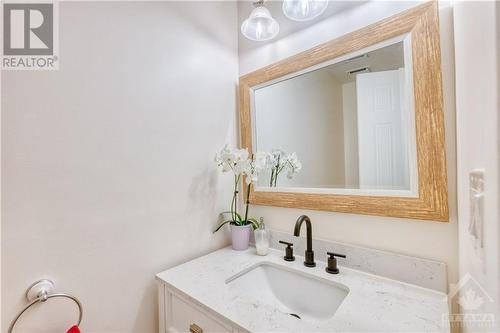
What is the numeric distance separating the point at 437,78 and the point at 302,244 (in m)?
0.85

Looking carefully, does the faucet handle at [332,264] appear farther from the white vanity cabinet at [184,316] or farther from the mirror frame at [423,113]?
the white vanity cabinet at [184,316]

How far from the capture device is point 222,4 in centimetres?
131

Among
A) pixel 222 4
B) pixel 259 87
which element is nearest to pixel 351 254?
pixel 259 87

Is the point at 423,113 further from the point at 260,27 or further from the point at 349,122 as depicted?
the point at 260,27

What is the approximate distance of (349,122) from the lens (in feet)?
3.16

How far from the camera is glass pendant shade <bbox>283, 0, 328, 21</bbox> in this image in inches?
38.4

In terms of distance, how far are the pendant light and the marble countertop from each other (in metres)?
1.14

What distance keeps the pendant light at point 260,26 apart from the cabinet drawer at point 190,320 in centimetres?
126

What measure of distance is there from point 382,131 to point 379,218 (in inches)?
13.8

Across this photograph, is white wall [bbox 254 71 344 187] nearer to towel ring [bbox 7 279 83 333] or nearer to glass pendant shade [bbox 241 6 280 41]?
glass pendant shade [bbox 241 6 280 41]

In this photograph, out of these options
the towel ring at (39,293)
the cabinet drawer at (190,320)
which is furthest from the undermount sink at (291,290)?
the towel ring at (39,293)

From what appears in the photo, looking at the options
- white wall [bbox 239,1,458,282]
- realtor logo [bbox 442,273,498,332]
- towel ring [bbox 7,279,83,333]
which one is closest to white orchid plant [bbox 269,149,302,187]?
white wall [bbox 239,1,458,282]

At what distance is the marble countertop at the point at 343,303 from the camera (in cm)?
61

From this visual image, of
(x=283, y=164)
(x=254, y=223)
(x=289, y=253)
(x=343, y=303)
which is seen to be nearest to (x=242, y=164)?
(x=283, y=164)
